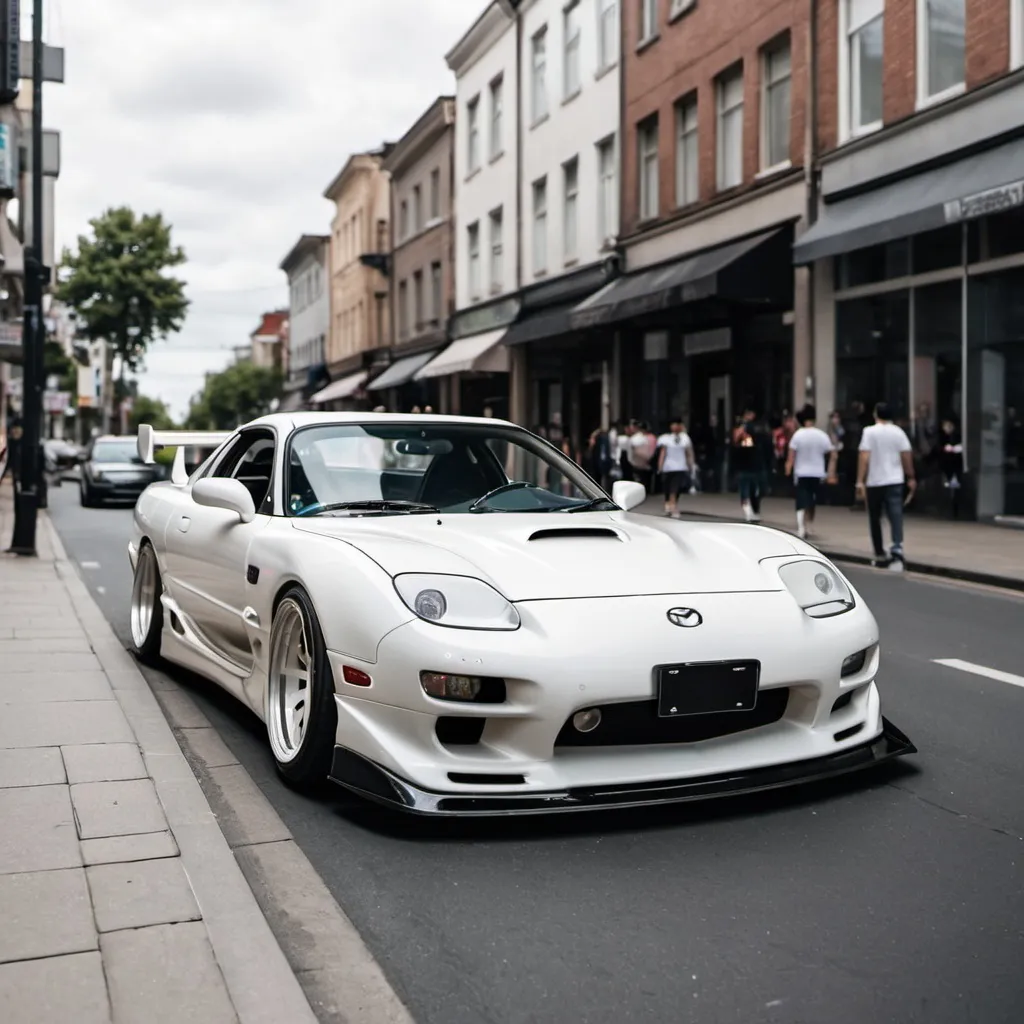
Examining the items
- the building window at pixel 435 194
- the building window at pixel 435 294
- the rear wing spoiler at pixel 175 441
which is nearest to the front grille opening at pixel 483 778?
the rear wing spoiler at pixel 175 441

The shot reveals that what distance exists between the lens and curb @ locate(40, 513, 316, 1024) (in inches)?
119

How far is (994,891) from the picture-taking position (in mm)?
3725

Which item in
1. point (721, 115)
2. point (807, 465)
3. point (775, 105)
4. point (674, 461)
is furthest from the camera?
point (721, 115)

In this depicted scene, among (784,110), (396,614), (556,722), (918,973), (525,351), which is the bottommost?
(918,973)

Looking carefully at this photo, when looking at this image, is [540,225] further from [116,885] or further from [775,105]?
[116,885]

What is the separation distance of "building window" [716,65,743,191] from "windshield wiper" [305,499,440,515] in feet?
65.0

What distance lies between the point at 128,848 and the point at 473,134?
3812 centimetres

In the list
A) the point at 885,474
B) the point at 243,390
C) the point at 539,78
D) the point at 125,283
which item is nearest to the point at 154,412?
the point at 243,390

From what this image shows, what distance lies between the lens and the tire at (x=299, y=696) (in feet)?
14.9

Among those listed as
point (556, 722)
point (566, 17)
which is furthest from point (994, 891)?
point (566, 17)

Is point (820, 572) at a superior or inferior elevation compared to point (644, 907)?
superior

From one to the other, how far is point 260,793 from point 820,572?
212 centimetres

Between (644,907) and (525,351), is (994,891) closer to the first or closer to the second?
(644,907)

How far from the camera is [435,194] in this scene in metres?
44.8
